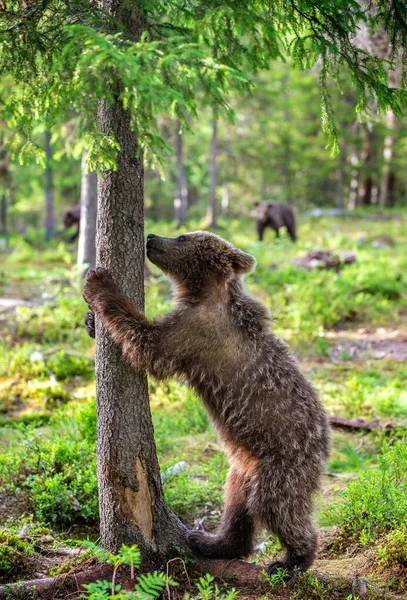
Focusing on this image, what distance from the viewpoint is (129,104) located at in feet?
11.5

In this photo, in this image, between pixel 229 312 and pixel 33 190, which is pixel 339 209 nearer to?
pixel 33 190

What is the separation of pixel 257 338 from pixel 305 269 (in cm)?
960

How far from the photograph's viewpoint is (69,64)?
119 inches

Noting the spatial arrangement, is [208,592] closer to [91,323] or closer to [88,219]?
[91,323]

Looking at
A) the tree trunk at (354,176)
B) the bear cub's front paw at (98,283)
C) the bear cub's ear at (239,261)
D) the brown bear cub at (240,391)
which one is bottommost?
the brown bear cub at (240,391)

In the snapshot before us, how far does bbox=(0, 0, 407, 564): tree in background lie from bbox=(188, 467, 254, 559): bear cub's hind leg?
170mm

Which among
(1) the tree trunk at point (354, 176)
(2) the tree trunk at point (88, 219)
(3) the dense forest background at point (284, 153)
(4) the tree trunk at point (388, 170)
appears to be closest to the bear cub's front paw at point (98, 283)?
(2) the tree trunk at point (88, 219)

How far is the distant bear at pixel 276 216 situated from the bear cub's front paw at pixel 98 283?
15.6 meters

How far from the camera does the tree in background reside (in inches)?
135

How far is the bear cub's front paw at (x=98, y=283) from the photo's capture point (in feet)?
12.6

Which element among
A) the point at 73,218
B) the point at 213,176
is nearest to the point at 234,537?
the point at 213,176

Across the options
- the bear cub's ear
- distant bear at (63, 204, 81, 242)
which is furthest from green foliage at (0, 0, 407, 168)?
distant bear at (63, 204, 81, 242)

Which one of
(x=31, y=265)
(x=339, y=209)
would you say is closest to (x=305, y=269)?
(x=31, y=265)

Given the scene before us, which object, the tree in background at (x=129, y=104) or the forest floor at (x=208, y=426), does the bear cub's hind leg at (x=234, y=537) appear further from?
the forest floor at (x=208, y=426)
